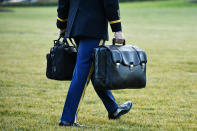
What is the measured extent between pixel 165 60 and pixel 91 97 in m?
5.23

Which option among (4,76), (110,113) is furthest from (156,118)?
(4,76)

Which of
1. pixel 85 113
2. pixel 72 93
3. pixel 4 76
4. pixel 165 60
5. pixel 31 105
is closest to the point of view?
pixel 72 93

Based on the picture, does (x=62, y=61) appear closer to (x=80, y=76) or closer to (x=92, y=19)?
(x=80, y=76)

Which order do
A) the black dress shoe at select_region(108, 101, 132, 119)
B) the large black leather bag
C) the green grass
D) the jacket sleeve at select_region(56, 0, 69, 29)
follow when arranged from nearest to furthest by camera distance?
the large black leather bag → the jacket sleeve at select_region(56, 0, 69, 29) → the green grass → the black dress shoe at select_region(108, 101, 132, 119)

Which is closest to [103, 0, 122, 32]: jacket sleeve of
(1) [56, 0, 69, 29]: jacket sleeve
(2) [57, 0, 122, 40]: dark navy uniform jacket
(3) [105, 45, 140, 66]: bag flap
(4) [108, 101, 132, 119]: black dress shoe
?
(2) [57, 0, 122, 40]: dark navy uniform jacket

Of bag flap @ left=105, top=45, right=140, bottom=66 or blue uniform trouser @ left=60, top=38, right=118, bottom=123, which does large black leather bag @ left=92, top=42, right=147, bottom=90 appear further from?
blue uniform trouser @ left=60, top=38, right=118, bottom=123

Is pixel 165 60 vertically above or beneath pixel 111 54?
beneath

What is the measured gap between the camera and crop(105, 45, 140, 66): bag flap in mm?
4653

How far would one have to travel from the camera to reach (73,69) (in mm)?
5270

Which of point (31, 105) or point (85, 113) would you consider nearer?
point (85, 113)

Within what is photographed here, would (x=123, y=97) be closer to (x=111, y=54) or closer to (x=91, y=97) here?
(x=91, y=97)

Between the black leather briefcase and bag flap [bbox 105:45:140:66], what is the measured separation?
62 centimetres

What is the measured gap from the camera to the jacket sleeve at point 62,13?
16.8ft

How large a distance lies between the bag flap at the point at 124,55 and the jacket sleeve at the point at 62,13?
29.6 inches
